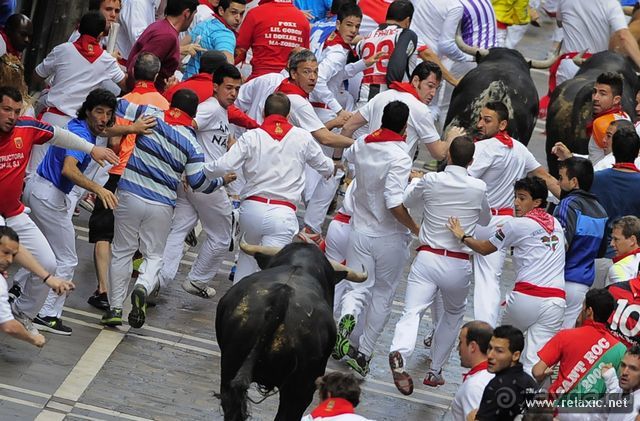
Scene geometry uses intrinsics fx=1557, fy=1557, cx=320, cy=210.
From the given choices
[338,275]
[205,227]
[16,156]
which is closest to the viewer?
[338,275]

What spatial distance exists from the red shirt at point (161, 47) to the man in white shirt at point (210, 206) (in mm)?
1353

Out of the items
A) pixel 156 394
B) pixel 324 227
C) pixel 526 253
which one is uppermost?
pixel 526 253

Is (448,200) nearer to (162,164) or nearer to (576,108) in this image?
(162,164)

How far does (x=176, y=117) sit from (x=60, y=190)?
116 cm

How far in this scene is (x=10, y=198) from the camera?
12.1 metres

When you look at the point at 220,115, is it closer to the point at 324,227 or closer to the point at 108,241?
the point at 108,241

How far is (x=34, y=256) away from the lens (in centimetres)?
1210

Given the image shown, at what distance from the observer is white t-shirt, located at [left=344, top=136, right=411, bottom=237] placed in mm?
12969

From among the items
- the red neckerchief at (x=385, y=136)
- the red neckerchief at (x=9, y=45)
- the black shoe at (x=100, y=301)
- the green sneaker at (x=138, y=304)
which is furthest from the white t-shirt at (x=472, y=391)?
the red neckerchief at (x=9, y=45)

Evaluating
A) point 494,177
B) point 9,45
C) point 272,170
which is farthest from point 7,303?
point 494,177

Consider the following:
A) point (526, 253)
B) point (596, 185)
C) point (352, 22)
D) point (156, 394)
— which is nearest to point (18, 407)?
point (156, 394)

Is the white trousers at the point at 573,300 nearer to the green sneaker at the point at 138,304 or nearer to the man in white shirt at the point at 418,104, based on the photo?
the man in white shirt at the point at 418,104

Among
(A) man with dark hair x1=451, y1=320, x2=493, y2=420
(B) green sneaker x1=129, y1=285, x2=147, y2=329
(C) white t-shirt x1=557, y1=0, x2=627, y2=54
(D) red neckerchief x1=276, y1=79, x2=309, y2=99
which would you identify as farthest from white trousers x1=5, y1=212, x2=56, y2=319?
(C) white t-shirt x1=557, y1=0, x2=627, y2=54

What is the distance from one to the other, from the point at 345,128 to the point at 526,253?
2.79 m
